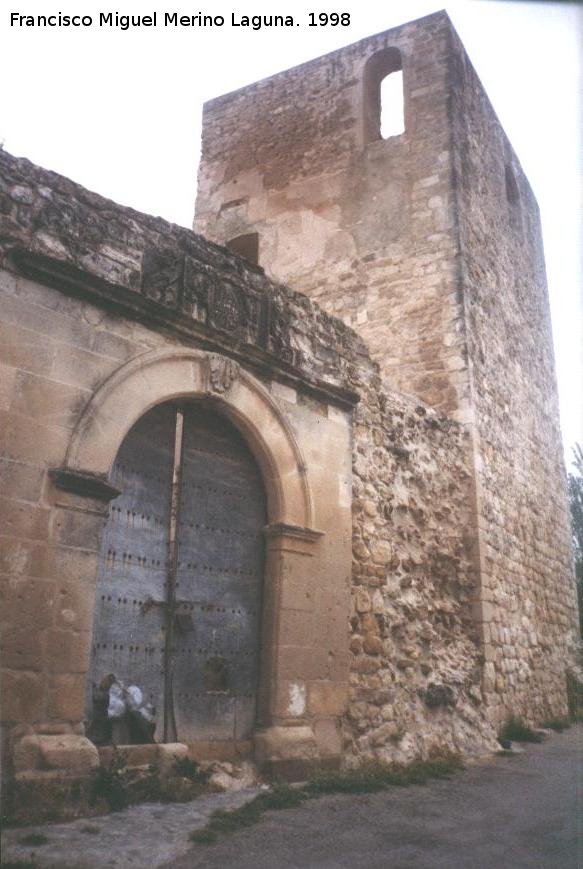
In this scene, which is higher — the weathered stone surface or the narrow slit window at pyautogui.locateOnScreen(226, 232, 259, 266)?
the narrow slit window at pyautogui.locateOnScreen(226, 232, 259, 266)

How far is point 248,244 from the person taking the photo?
34.2 ft

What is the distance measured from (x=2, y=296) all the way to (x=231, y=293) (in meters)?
1.82

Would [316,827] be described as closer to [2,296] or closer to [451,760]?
[451,760]

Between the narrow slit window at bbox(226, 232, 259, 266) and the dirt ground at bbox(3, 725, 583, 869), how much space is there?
758cm

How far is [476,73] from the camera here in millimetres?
10547

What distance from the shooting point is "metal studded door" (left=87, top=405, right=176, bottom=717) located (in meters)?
4.32

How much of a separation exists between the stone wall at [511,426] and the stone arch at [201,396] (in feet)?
9.38

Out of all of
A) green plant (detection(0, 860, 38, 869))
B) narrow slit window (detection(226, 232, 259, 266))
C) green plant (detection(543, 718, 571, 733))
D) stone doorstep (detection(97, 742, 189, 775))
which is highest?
narrow slit window (detection(226, 232, 259, 266))

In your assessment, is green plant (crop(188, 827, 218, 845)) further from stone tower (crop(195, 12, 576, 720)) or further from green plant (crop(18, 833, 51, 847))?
stone tower (crop(195, 12, 576, 720))

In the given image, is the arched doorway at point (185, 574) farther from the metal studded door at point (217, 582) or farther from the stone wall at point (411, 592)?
the stone wall at point (411, 592)

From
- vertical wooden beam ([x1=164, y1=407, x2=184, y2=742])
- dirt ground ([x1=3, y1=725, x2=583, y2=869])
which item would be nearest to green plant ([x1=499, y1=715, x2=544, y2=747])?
dirt ground ([x1=3, y1=725, x2=583, y2=869])

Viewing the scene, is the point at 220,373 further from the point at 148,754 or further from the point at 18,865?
the point at 18,865

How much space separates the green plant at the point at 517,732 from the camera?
6918 millimetres

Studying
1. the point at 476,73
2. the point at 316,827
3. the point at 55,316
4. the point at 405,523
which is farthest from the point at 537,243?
the point at 316,827
